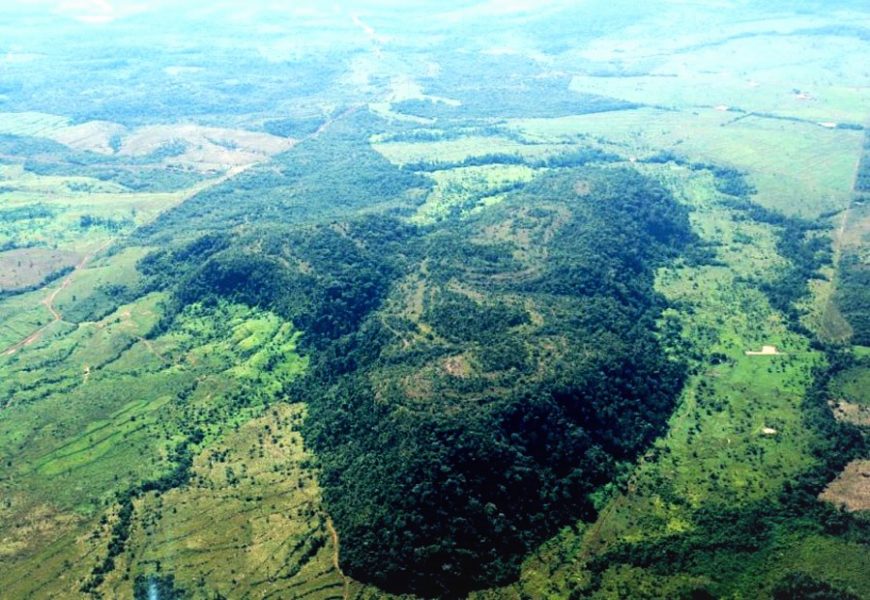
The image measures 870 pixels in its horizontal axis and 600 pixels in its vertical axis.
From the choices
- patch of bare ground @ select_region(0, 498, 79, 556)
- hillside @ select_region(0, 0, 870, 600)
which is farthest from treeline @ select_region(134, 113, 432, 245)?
patch of bare ground @ select_region(0, 498, 79, 556)

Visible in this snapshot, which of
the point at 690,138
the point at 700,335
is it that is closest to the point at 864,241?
the point at 700,335

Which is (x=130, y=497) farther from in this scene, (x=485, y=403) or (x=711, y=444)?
(x=711, y=444)

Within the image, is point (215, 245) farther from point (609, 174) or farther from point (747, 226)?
point (747, 226)

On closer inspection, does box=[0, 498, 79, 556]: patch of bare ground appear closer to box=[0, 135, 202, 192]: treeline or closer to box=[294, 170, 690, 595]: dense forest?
box=[294, 170, 690, 595]: dense forest

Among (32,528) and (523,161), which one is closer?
(32,528)

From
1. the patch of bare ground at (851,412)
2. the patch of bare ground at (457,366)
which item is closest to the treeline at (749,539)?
the patch of bare ground at (851,412)

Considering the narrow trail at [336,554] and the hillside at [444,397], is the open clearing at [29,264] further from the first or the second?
the narrow trail at [336,554]

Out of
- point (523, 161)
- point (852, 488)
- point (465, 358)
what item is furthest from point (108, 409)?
point (523, 161)
